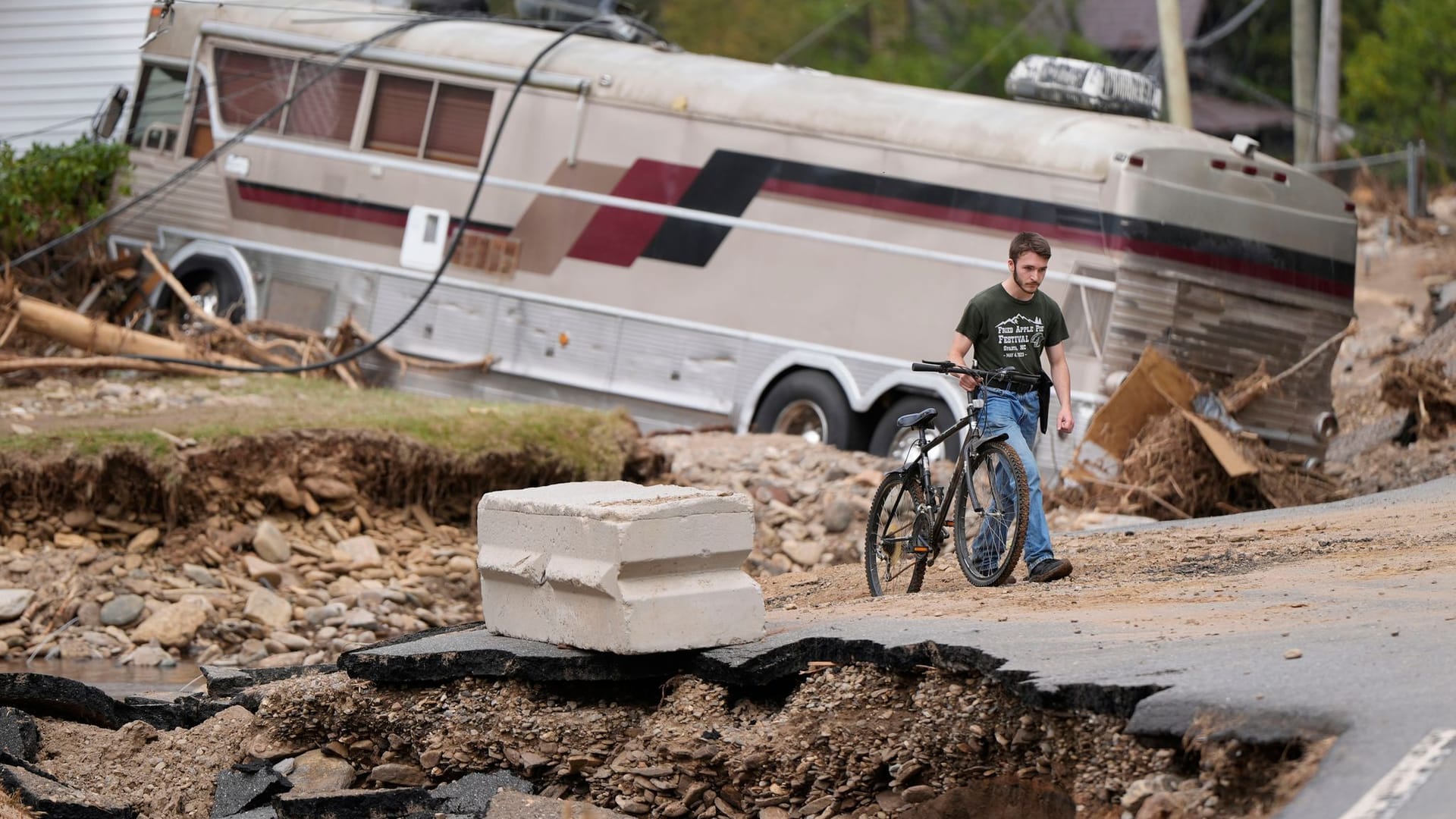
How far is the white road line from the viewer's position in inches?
167

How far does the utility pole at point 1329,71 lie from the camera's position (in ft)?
84.8

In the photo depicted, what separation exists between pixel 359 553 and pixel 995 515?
5513mm

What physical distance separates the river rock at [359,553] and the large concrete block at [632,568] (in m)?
5.29

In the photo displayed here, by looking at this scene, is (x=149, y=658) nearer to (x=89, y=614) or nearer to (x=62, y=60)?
(x=89, y=614)

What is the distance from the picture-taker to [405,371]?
16.5 metres

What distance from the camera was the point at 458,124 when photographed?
16.5 m

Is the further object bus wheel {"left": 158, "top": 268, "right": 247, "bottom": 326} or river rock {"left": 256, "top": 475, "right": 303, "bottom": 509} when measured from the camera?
bus wheel {"left": 158, "top": 268, "right": 247, "bottom": 326}

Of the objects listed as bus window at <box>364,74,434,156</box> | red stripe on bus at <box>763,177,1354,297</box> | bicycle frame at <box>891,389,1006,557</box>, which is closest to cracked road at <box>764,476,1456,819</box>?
bicycle frame at <box>891,389,1006,557</box>

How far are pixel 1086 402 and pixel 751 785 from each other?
783cm

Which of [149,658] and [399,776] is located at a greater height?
[399,776]

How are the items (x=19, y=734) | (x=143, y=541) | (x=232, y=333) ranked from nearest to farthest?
(x=19, y=734) → (x=143, y=541) → (x=232, y=333)

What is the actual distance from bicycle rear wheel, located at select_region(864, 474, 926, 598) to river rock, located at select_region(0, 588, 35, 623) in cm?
539

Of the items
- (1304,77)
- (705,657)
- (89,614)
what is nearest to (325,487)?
(89,614)

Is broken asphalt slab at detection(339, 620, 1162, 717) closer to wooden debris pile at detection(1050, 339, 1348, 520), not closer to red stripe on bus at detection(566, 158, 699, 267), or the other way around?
wooden debris pile at detection(1050, 339, 1348, 520)
